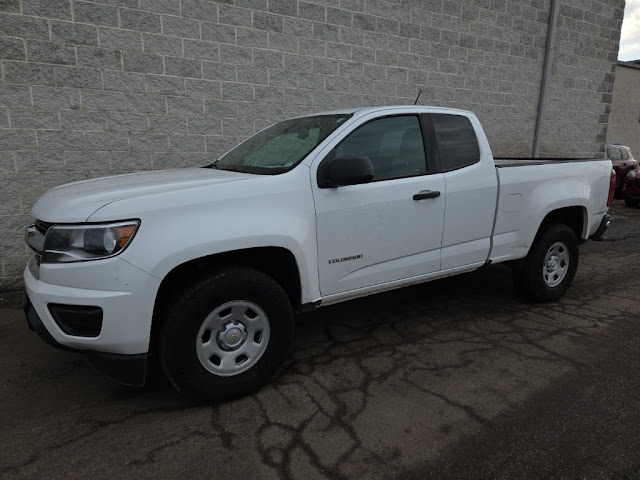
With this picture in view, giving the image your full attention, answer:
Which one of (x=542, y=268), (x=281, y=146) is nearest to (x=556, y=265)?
(x=542, y=268)

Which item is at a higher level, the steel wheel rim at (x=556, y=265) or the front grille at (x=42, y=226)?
the front grille at (x=42, y=226)

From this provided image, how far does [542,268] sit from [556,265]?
27 cm

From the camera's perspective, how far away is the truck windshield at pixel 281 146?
10.4 feet

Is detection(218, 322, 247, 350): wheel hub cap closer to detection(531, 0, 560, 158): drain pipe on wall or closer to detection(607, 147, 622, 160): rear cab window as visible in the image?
detection(531, 0, 560, 158): drain pipe on wall

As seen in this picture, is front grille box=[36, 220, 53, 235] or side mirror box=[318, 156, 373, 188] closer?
front grille box=[36, 220, 53, 235]

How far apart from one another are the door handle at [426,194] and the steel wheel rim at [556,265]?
168cm

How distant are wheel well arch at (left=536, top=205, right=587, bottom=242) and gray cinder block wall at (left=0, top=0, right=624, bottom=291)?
3.57m

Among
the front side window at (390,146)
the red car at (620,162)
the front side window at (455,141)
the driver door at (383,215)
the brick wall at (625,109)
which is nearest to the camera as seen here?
the driver door at (383,215)

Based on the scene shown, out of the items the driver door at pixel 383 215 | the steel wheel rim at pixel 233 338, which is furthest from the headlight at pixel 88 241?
the driver door at pixel 383 215

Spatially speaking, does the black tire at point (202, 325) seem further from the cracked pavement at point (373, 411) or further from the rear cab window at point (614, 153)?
the rear cab window at point (614, 153)

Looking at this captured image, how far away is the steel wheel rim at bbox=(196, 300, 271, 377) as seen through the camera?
2.66m

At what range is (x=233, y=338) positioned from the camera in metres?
2.72

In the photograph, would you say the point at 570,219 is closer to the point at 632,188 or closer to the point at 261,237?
the point at 261,237

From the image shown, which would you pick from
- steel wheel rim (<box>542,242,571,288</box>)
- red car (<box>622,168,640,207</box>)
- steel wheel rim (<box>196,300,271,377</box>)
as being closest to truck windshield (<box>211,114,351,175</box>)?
steel wheel rim (<box>196,300,271,377</box>)
